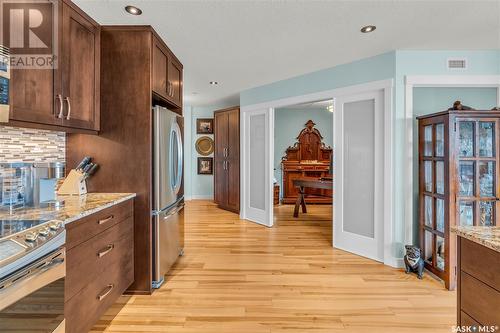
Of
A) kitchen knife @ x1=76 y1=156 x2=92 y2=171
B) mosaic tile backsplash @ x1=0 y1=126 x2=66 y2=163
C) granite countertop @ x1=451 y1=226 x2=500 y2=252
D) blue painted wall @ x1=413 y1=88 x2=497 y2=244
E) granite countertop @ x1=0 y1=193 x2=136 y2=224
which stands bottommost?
granite countertop @ x1=451 y1=226 x2=500 y2=252

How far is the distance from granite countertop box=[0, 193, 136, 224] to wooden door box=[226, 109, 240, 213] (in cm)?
348

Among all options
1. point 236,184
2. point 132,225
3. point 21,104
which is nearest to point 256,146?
point 236,184

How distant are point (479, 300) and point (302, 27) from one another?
7.74 ft

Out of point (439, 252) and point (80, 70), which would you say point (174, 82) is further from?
point (439, 252)

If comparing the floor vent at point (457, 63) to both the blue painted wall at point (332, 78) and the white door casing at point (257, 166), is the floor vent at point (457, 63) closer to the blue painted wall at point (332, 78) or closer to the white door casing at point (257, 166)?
the blue painted wall at point (332, 78)

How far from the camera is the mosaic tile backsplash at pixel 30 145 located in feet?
6.11

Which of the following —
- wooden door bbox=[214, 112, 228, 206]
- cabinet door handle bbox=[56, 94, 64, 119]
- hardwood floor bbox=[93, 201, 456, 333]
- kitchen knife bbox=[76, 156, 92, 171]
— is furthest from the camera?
wooden door bbox=[214, 112, 228, 206]

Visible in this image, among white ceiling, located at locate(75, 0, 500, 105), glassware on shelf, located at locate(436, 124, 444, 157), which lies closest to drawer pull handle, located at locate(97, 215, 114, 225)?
white ceiling, located at locate(75, 0, 500, 105)

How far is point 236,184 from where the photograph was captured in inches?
221

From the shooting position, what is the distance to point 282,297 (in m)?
2.37

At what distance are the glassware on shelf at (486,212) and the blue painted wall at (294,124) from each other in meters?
4.53

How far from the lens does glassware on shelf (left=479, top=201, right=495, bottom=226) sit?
8.46ft

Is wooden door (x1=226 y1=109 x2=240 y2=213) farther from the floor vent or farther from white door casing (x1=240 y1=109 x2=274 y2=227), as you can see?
the floor vent

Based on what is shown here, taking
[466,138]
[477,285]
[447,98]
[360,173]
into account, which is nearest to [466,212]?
[466,138]
